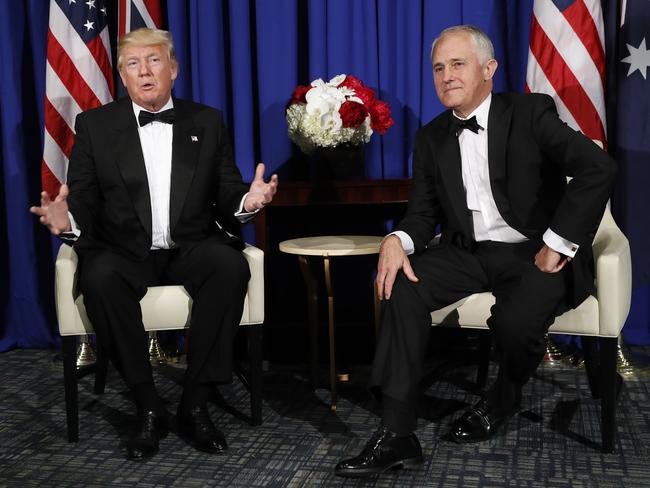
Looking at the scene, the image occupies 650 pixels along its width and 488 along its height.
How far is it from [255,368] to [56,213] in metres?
0.91

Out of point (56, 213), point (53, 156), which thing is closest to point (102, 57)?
point (53, 156)

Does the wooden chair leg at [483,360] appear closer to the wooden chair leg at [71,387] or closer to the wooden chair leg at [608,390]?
the wooden chair leg at [608,390]

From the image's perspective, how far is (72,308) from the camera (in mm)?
2955

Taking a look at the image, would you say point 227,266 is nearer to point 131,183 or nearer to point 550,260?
point 131,183

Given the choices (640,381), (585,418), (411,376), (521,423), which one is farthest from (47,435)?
(640,381)

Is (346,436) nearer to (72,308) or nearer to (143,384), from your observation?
(143,384)

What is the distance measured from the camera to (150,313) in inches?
118

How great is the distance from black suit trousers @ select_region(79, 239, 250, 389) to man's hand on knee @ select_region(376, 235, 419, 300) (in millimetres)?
502

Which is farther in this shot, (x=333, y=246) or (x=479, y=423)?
(x=333, y=246)

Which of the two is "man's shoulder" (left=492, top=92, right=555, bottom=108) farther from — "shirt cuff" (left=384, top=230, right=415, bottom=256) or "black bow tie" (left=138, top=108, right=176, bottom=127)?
"black bow tie" (left=138, top=108, right=176, bottom=127)

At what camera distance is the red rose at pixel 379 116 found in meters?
3.74

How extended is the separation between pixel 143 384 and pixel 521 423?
4.57 feet

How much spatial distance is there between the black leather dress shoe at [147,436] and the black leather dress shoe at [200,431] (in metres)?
0.07

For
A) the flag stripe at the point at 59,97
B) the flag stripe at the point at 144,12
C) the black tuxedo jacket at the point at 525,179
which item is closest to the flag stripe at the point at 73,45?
the flag stripe at the point at 59,97
